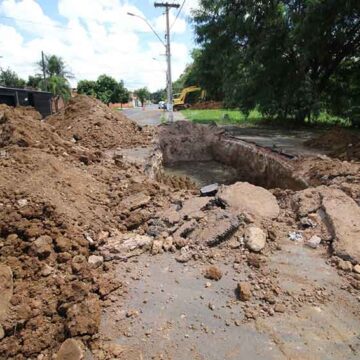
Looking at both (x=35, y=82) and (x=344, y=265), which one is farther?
(x=35, y=82)

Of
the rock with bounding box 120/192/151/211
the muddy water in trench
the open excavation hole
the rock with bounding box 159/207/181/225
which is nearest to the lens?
the rock with bounding box 159/207/181/225

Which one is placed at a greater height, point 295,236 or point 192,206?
point 192,206

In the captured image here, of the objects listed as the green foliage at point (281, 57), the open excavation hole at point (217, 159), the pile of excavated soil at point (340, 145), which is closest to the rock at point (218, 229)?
the open excavation hole at point (217, 159)

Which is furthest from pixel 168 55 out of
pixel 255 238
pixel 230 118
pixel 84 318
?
pixel 84 318

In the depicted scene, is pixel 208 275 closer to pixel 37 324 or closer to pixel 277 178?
pixel 37 324

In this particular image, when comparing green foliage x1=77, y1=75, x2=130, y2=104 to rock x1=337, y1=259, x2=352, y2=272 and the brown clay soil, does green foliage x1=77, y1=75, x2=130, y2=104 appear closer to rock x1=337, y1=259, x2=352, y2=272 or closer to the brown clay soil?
the brown clay soil

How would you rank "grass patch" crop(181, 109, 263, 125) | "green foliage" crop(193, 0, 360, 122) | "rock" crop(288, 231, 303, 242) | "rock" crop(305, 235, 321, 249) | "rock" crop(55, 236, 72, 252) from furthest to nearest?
"grass patch" crop(181, 109, 263, 125) < "green foliage" crop(193, 0, 360, 122) < "rock" crop(288, 231, 303, 242) < "rock" crop(305, 235, 321, 249) < "rock" crop(55, 236, 72, 252)

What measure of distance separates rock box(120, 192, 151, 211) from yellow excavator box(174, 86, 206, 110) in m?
31.5

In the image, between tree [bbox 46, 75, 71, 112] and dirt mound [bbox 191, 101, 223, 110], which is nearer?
dirt mound [bbox 191, 101, 223, 110]

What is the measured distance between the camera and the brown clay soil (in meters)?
2.79

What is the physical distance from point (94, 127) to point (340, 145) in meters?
7.24

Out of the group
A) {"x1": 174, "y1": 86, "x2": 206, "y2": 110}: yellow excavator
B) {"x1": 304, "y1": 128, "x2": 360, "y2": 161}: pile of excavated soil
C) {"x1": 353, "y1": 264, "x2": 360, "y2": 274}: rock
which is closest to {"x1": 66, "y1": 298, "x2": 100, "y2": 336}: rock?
{"x1": 353, "y1": 264, "x2": 360, "y2": 274}: rock

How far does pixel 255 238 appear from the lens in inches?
163

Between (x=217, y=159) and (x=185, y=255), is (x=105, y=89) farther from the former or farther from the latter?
(x=185, y=255)
